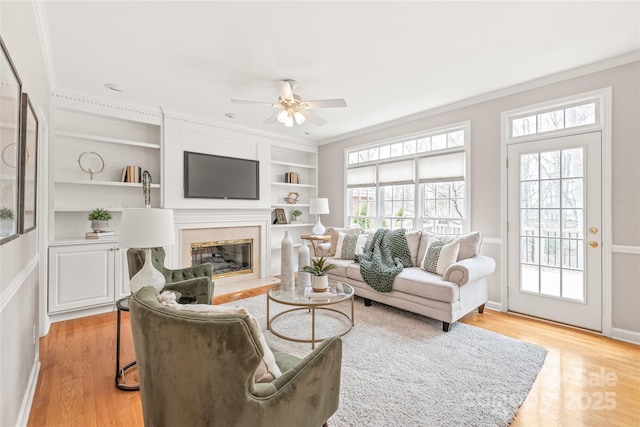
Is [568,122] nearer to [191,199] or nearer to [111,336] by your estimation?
[191,199]

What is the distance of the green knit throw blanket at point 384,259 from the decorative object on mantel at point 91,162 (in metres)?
3.46

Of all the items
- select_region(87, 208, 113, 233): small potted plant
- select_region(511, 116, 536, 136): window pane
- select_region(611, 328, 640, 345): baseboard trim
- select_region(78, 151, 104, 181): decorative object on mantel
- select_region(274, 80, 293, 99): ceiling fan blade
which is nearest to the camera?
select_region(611, 328, 640, 345): baseboard trim

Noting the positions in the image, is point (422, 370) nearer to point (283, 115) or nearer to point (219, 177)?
point (283, 115)

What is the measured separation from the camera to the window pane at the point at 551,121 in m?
3.21

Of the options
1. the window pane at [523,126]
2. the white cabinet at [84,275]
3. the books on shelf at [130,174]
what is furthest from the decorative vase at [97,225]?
the window pane at [523,126]

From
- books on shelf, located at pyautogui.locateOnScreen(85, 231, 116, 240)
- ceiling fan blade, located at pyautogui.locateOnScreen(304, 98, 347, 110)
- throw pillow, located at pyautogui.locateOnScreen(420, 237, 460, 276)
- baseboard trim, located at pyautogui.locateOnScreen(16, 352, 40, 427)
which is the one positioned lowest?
baseboard trim, located at pyautogui.locateOnScreen(16, 352, 40, 427)

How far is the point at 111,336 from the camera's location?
9.60 feet

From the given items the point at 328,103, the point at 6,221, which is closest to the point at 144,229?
the point at 6,221

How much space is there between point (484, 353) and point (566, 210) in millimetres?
1795

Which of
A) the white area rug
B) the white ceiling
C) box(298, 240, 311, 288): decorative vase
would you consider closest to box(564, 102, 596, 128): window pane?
the white ceiling

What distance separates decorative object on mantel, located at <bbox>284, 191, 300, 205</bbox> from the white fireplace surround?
646mm

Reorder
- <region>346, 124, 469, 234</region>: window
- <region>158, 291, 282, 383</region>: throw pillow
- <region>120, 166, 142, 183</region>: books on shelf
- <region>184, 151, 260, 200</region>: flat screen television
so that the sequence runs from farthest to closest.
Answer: <region>184, 151, 260, 200</region>: flat screen television → <region>346, 124, 469, 234</region>: window → <region>120, 166, 142, 183</region>: books on shelf → <region>158, 291, 282, 383</region>: throw pillow

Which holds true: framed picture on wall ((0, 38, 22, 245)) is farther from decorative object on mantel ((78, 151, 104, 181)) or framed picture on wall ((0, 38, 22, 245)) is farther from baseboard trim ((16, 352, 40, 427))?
decorative object on mantel ((78, 151, 104, 181))

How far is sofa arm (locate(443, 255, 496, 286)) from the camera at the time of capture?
2.94m
